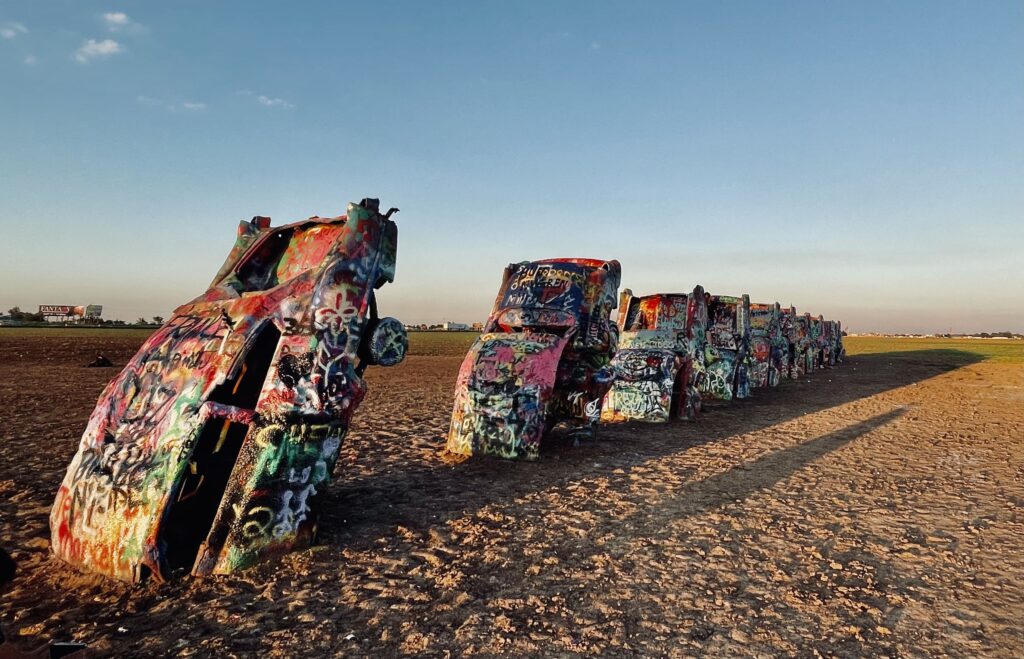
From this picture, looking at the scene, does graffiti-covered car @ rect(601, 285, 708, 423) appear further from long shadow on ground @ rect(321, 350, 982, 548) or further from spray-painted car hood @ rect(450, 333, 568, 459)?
spray-painted car hood @ rect(450, 333, 568, 459)

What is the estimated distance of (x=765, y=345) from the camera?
750 inches

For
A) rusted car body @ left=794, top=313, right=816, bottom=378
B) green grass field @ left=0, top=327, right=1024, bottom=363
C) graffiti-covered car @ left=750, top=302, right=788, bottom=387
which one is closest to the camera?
graffiti-covered car @ left=750, top=302, right=788, bottom=387

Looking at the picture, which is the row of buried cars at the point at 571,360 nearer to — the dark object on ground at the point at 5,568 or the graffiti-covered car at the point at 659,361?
the graffiti-covered car at the point at 659,361

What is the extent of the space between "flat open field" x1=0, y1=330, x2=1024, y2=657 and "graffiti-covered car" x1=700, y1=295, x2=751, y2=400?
6.79 metres

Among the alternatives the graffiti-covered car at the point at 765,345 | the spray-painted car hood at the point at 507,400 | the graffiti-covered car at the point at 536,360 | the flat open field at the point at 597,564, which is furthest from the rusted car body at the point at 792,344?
the spray-painted car hood at the point at 507,400

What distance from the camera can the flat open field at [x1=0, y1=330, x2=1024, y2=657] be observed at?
318 centimetres

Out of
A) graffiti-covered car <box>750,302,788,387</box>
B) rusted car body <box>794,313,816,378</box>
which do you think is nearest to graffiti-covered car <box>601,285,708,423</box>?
graffiti-covered car <box>750,302,788,387</box>

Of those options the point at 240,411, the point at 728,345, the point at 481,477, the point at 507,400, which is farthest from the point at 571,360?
the point at 728,345

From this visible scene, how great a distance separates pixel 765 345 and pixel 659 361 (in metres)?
9.33

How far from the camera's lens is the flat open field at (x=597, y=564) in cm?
318

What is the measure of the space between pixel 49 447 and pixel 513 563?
23.3 feet

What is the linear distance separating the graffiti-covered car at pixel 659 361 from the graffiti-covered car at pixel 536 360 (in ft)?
7.43

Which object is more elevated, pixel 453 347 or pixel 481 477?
pixel 453 347

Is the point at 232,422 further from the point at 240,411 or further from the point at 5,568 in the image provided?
the point at 5,568
